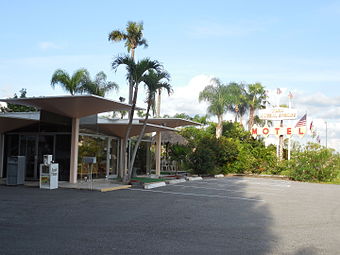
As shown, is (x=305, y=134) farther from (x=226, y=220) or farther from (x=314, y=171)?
(x=226, y=220)

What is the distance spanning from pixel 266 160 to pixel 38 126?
18.0 metres

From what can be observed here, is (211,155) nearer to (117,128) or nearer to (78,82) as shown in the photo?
(117,128)

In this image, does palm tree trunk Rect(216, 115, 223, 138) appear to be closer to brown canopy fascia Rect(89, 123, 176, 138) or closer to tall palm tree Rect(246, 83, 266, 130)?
tall palm tree Rect(246, 83, 266, 130)

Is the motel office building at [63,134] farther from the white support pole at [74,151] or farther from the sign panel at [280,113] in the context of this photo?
the sign panel at [280,113]

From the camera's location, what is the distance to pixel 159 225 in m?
7.86

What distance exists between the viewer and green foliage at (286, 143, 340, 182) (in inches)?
944

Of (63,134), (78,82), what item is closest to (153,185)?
(63,134)

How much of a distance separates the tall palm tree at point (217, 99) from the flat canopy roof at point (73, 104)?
66.5 ft

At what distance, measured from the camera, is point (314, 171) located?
78.9ft

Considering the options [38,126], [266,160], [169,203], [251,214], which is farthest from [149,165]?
[251,214]

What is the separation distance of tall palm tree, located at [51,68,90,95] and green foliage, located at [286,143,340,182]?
17.7 meters

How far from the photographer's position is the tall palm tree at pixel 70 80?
30250 millimetres

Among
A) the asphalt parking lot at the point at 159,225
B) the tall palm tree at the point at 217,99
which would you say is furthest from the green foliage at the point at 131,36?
the asphalt parking lot at the point at 159,225

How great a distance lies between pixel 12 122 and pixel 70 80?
14.0 meters
